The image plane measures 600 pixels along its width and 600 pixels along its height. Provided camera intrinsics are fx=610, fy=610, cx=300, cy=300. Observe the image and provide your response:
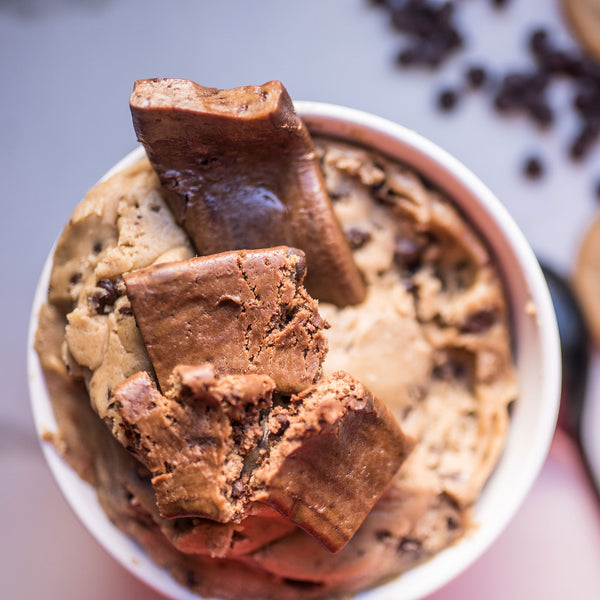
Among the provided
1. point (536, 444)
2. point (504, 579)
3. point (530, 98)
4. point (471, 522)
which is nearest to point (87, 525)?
point (471, 522)

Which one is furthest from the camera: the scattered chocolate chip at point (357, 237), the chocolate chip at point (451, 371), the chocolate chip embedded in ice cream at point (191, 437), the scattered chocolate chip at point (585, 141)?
the scattered chocolate chip at point (585, 141)

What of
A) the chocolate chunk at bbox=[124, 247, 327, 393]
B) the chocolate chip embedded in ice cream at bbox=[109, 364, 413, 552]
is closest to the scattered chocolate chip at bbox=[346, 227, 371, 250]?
the chocolate chunk at bbox=[124, 247, 327, 393]

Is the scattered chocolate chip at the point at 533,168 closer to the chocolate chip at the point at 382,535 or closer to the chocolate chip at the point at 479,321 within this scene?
the chocolate chip at the point at 479,321

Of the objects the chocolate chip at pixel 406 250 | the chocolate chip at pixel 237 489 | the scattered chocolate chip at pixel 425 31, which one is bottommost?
the chocolate chip at pixel 237 489

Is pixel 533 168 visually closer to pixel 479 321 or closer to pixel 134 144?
pixel 479 321

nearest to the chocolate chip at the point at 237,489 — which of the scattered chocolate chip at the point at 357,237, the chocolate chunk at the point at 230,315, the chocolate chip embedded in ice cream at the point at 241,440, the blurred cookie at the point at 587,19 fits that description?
the chocolate chip embedded in ice cream at the point at 241,440

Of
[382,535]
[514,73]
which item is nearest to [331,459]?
[382,535]

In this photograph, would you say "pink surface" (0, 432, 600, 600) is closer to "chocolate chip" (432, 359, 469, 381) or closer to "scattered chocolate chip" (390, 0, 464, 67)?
"chocolate chip" (432, 359, 469, 381)
